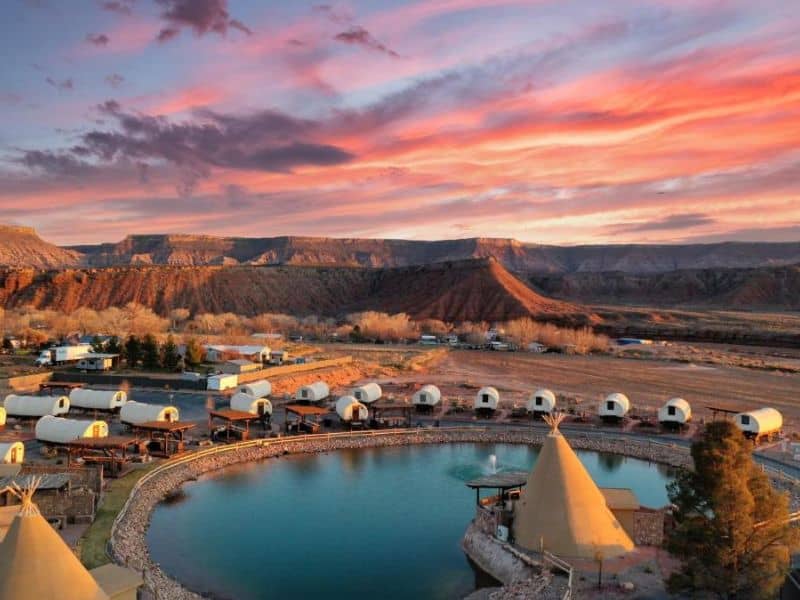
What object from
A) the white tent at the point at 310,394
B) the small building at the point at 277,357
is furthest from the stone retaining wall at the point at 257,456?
the small building at the point at 277,357

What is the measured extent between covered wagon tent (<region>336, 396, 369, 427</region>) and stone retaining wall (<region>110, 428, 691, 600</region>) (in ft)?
7.90

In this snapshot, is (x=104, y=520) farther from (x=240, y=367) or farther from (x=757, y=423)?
(x=240, y=367)

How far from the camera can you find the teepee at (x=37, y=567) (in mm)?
13422

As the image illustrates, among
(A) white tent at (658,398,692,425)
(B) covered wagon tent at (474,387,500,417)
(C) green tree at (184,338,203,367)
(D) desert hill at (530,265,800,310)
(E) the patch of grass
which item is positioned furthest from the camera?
(D) desert hill at (530,265,800,310)

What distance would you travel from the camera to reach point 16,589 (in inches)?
527

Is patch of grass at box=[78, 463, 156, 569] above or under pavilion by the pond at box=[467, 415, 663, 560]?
under

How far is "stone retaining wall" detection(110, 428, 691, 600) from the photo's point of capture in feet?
63.6

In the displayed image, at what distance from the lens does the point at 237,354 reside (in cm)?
6450

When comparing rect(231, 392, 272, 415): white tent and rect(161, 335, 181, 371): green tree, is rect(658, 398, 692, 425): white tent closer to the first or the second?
rect(231, 392, 272, 415): white tent

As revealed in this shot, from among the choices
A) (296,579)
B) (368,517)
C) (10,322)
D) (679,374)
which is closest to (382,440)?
(368,517)

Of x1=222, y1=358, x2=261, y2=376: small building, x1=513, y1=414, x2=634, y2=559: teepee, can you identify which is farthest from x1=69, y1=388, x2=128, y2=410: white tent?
x1=513, y1=414, x2=634, y2=559: teepee

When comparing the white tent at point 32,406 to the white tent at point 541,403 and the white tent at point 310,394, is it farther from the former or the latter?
the white tent at point 541,403

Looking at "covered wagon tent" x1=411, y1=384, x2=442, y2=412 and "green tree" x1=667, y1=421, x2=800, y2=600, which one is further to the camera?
"covered wagon tent" x1=411, y1=384, x2=442, y2=412

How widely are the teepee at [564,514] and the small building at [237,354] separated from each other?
1808 inches
